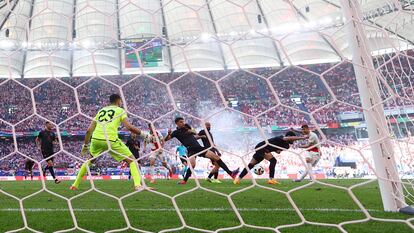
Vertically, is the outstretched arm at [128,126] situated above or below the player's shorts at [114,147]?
above

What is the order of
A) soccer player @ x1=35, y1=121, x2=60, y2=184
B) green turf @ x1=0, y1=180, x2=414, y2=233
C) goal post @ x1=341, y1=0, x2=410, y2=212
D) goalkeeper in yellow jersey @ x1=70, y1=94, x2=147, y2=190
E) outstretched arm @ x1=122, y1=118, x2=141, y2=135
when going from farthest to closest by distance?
soccer player @ x1=35, y1=121, x2=60, y2=184, outstretched arm @ x1=122, y1=118, x2=141, y2=135, goalkeeper in yellow jersey @ x1=70, y1=94, x2=147, y2=190, goal post @ x1=341, y1=0, x2=410, y2=212, green turf @ x1=0, y1=180, x2=414, y2=233

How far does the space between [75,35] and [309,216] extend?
2.34 m

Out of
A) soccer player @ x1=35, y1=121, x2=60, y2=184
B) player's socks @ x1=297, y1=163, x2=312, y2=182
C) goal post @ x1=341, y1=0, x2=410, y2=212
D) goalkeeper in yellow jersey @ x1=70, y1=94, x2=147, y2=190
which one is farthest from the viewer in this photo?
soccer player @ x1=35, y1=121, x2=60, y2=184

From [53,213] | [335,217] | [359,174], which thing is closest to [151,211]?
[53,213]

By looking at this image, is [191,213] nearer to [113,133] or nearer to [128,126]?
[128,126]

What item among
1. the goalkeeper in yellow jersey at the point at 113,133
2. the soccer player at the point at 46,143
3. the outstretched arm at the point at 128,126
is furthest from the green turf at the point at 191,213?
the soccer player at the point at 46,143

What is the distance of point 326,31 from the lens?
7.70ft

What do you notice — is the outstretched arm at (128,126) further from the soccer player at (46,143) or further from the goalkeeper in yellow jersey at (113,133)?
the soccer player at (46,143)

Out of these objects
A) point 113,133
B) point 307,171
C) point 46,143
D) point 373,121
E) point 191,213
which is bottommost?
point 191,213

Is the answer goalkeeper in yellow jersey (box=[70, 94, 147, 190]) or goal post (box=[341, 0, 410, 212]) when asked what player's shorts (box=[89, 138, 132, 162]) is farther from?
goal post (box=[341, 0, 410, 212])

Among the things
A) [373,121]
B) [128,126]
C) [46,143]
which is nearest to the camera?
[373,121]

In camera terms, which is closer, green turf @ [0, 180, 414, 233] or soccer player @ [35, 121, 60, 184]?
green turf @ [0, 180, 414, 233]

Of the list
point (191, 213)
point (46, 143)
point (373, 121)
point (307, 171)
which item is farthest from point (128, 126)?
point (46, 143)

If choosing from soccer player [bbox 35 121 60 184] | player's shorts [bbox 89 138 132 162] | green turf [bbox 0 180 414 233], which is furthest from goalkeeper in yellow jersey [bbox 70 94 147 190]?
soccer player [bbox 35 121 60 184]
